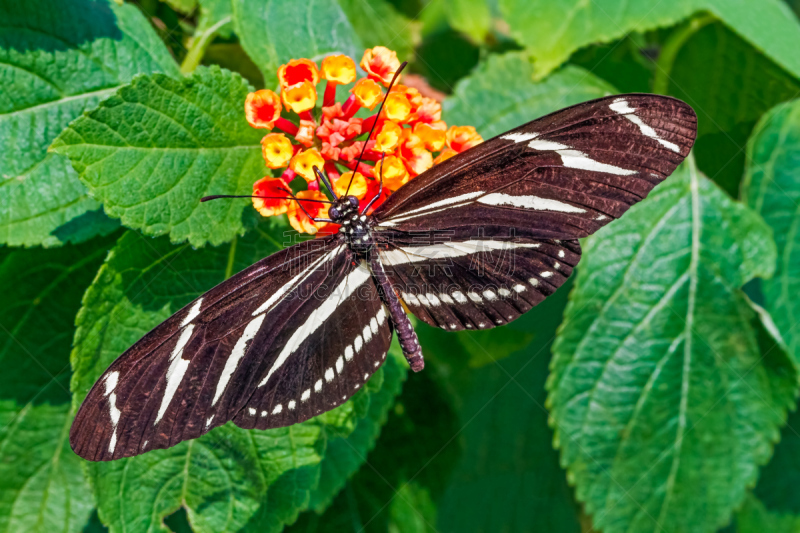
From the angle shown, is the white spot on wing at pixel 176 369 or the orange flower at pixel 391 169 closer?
the white spot on wing at pixel 176 369

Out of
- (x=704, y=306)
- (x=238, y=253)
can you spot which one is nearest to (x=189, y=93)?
(x=238, y=253)

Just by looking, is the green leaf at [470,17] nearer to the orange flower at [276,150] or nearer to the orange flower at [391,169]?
the orange flower at [391,169]

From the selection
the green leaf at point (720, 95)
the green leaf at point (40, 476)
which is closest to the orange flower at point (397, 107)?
the green leaf at point (40, 476)

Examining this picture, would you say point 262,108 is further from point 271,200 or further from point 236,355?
point 236,355

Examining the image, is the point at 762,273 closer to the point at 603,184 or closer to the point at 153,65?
the point at 603,184

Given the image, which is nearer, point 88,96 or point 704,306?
point 88,96

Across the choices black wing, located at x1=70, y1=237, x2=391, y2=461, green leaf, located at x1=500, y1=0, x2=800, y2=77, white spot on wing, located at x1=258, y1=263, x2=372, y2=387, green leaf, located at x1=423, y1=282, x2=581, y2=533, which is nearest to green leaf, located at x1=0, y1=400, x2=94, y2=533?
black wing, located at x1=70, y1=237, x2=391, y2=461
